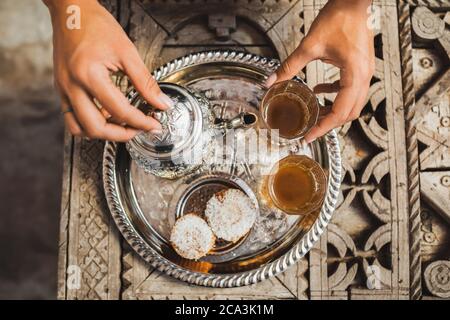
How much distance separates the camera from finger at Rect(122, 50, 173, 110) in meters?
0.77

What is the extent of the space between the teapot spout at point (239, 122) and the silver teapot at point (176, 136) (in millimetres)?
11

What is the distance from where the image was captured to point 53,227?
140cm

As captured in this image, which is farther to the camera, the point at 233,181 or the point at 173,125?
the point at 233,181

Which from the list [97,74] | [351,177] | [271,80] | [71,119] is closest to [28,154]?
[71,119]

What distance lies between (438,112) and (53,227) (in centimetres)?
125

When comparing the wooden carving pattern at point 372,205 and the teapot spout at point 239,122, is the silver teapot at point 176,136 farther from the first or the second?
the wooden carving pattern at point 372,205

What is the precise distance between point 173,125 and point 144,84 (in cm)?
10

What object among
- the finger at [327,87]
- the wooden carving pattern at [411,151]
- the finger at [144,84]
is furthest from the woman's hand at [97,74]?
the wooden carving pattern at [411,151]

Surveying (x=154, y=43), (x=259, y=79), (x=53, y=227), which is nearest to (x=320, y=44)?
(x=259, y=79)

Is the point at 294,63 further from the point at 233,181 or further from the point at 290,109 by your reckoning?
the point at 233,181

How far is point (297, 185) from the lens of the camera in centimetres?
96

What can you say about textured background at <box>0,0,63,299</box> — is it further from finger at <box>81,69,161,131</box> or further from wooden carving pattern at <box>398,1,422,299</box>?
wooden carving pattern at <box>398,1,422,299</box>
